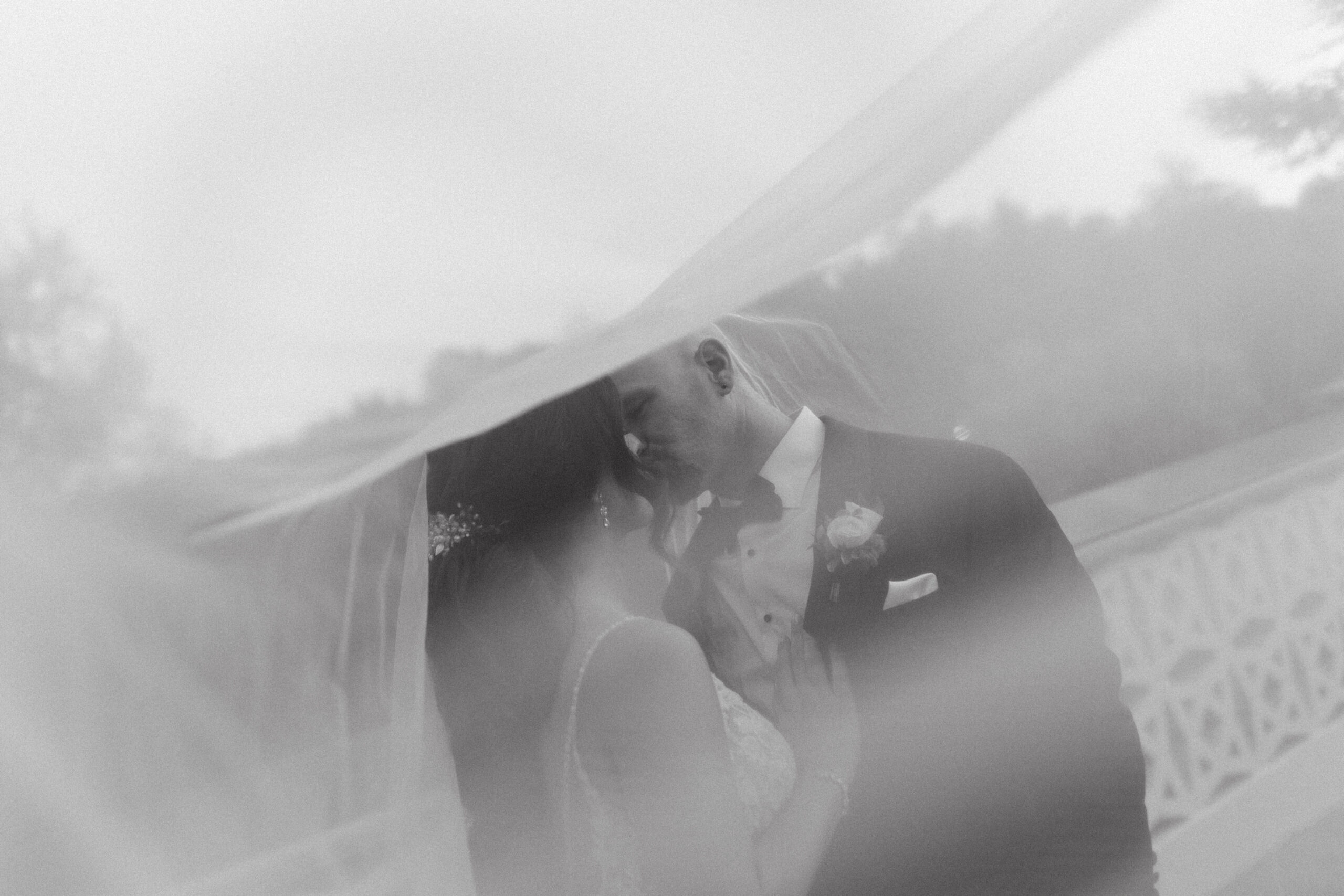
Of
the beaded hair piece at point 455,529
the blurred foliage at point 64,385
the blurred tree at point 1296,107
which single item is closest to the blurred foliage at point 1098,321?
the blurred tree at point 1296,107

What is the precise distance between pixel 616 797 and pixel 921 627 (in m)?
0.54

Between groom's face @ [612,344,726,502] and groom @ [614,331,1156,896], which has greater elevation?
groom's face @ [612,344,726,502]

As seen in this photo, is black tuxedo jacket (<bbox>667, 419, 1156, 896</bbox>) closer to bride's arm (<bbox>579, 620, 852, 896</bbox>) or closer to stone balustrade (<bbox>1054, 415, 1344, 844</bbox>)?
bride's arm (<bbox>579, 620, 852, 896</bbox>)

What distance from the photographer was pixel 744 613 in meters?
1.66

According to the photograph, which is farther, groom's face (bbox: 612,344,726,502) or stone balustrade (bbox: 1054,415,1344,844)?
stone balustrade (bbox: 1054,415,1344,844)

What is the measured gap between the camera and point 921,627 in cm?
162

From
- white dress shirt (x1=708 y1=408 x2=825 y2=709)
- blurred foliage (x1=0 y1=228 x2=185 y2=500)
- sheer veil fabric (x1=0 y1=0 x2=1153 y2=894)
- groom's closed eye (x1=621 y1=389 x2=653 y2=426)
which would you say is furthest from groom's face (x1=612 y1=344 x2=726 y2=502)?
blurred foliage (x1=0 y1=228 x2=185 y2=500)

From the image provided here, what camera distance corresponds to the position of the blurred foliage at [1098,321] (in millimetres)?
1669

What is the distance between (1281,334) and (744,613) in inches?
44.4

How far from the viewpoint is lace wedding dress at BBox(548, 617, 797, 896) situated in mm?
1315

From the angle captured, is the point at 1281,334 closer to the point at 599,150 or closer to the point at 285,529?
the point at 599,150

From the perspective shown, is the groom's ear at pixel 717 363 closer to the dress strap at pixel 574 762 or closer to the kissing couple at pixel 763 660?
the kissing couple at pixel 763 660

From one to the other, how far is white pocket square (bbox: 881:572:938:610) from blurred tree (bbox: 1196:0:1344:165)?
745mm

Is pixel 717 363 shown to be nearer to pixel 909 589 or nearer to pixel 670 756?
pixel 909 589
